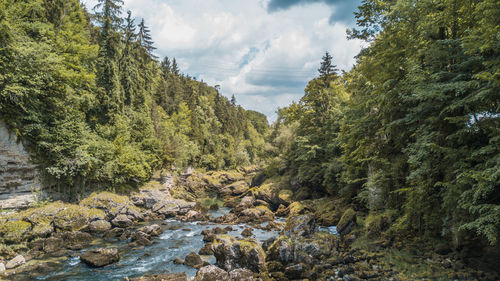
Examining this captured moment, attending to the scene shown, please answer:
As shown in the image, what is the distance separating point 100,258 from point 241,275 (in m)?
8.39

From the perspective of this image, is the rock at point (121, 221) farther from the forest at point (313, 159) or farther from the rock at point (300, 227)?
the rock at point (300, 227)

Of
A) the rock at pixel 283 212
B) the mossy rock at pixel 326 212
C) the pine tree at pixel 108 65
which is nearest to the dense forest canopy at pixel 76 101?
the pine tree at pixel 108 65

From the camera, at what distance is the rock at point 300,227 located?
15390mm

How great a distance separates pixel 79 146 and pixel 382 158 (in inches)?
967

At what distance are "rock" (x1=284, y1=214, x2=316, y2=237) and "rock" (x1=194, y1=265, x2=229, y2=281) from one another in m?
5.32

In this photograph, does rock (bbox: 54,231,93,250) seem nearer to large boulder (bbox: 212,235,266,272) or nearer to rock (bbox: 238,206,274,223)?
large boulder (bbox: 212,235,266,272)

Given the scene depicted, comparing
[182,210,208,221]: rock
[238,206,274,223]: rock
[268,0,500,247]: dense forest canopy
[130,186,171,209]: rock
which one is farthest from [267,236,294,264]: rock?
[130,186,171,209]: rock

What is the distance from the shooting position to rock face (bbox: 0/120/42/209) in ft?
60.3

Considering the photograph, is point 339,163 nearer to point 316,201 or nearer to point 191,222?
point 316,201

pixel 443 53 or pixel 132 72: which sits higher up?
pixel 132 72

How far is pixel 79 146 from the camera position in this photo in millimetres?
22906

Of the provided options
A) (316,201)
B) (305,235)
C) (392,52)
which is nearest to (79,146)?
(305,235)

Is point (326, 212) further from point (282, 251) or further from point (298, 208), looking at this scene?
point (282, 251)

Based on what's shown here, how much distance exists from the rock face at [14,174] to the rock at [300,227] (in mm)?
19936
